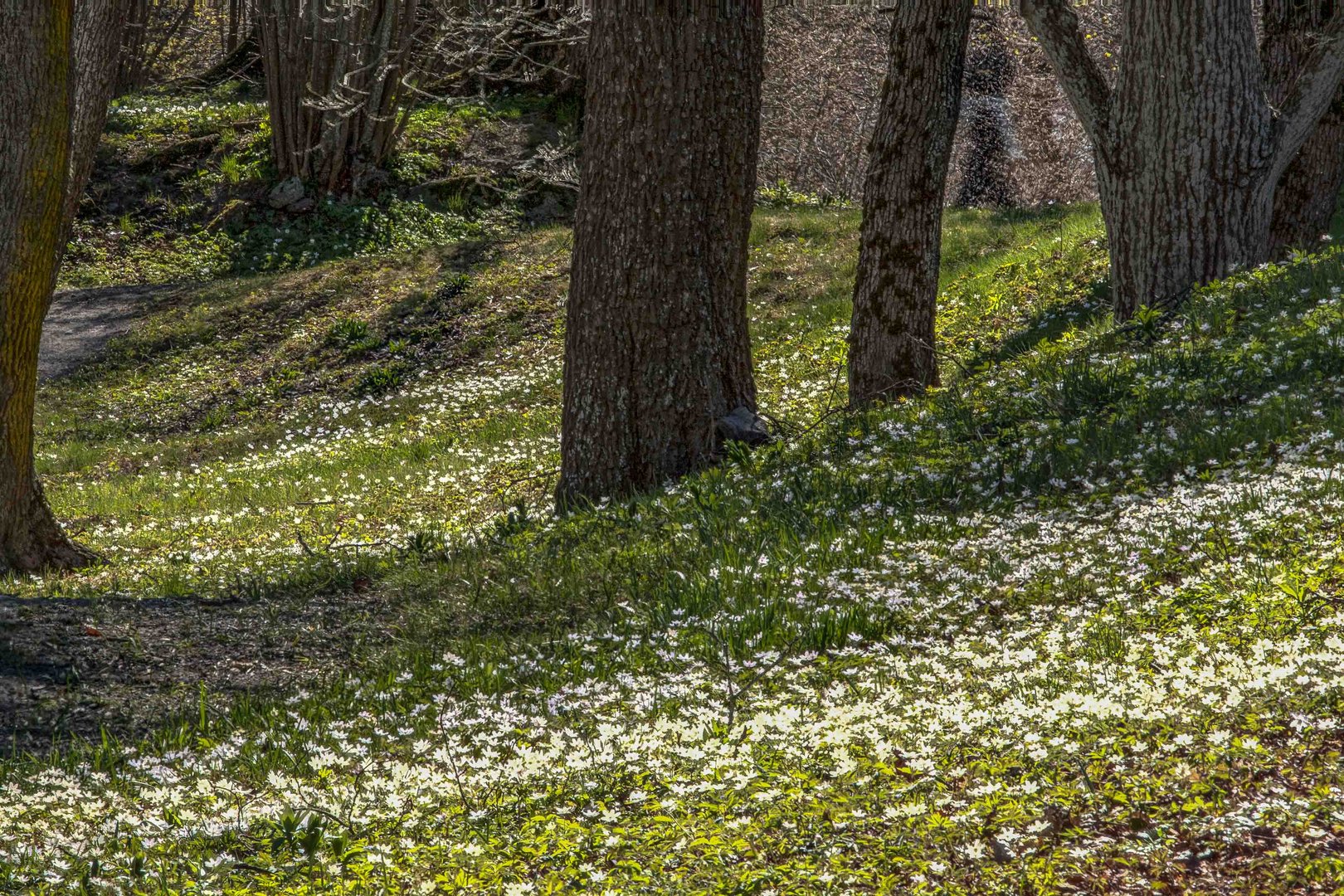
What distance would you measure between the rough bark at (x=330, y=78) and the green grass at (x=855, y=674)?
13.2 meters

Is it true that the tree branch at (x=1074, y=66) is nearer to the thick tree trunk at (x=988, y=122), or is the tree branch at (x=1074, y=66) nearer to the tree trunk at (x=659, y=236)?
the tree trunk at (x=659, y=236)

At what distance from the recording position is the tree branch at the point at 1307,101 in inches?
358

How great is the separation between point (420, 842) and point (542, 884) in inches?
21.4

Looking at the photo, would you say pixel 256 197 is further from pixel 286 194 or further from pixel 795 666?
pixel 795 666

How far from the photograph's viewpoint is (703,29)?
8.19 metres

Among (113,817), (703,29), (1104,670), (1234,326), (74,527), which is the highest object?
(703,29)

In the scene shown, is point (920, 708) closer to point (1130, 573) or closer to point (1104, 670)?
point (1104, 670)

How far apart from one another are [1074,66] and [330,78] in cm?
1575

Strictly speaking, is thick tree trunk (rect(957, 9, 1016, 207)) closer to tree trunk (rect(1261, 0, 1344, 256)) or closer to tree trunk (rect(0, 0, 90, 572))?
tree trunk (rect(1261, 0, 1344, 256))

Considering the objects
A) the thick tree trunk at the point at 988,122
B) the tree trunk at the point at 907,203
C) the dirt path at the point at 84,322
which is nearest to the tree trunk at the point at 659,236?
the tree trunk at the point at 907,203

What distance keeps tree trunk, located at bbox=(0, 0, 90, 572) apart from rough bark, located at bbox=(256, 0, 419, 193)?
473 inches

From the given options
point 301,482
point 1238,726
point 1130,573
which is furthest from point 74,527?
point 1238,726

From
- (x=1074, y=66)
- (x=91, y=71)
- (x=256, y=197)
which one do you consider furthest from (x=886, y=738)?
(x=256, y=197)

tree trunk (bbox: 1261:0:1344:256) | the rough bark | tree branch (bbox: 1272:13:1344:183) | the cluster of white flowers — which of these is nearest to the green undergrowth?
the rough bark
